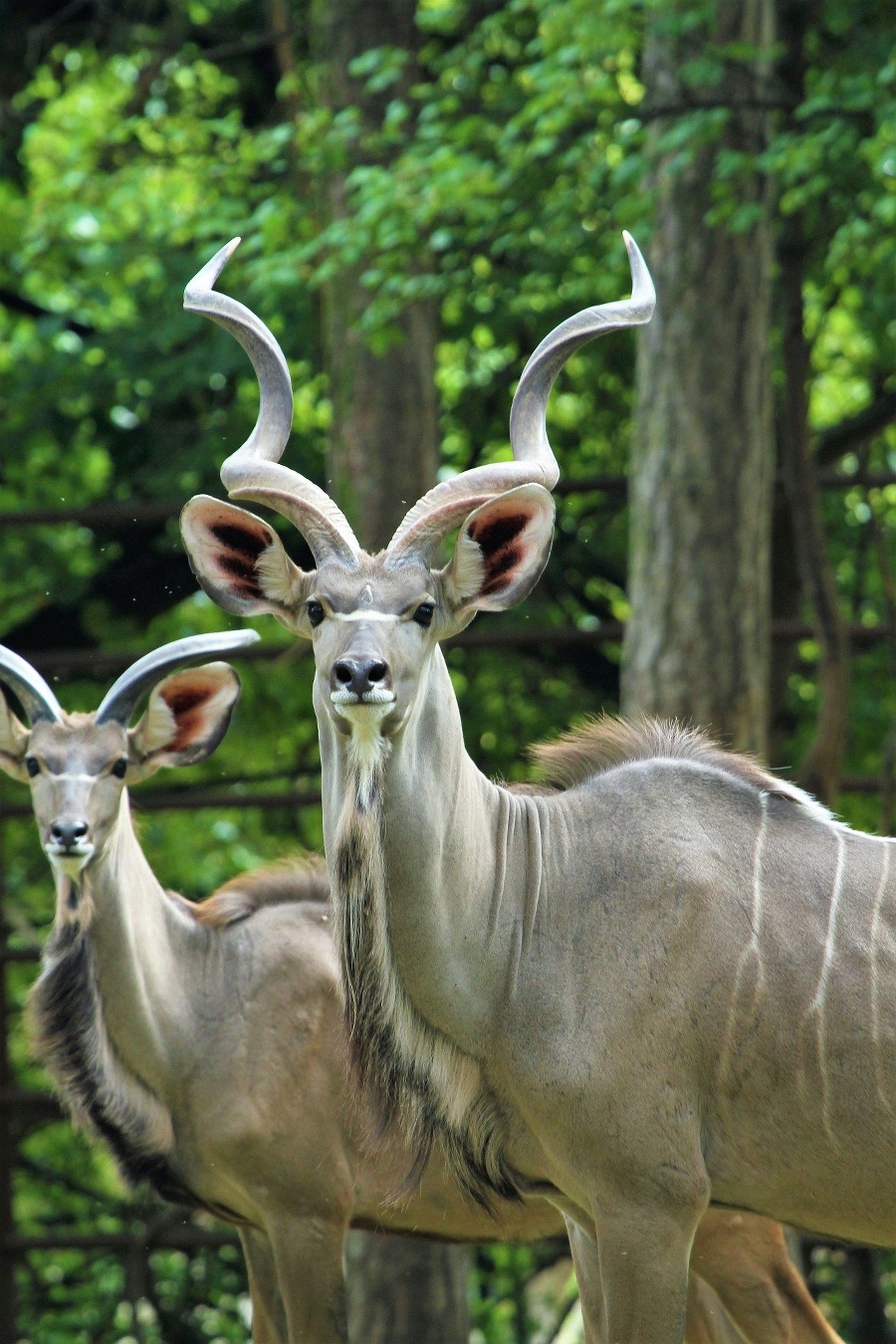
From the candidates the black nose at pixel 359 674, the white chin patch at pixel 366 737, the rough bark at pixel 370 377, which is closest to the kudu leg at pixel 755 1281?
the white chin patch at pixel 366 737

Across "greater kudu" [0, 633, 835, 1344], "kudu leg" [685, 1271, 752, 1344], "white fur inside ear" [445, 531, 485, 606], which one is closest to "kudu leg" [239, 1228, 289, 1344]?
"greater kudu" [0, 633, 835, 1344]

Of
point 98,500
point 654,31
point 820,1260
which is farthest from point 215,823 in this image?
point 654,31

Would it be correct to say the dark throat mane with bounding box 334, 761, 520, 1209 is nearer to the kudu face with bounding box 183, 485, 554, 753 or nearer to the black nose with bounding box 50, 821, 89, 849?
the kudu face with bounding box 183, 485, 554, 753

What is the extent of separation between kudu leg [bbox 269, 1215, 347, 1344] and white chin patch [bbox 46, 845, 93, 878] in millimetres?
1146

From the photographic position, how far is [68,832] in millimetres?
5117

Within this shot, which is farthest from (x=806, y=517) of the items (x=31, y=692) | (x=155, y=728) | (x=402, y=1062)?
(x=402, y=1062)

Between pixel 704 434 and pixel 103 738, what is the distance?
2.33 m

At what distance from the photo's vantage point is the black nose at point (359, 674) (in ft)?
11.6

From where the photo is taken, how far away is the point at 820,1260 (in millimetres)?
9141

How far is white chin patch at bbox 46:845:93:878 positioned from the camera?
5.11 m

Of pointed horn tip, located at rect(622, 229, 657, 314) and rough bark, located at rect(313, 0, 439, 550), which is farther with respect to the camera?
rough bark, located at rect(313, 0, 439, 550)

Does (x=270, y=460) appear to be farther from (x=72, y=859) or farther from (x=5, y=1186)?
(x=5, y=1186)

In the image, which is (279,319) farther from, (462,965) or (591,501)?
(462,965)

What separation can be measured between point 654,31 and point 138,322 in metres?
3.55
